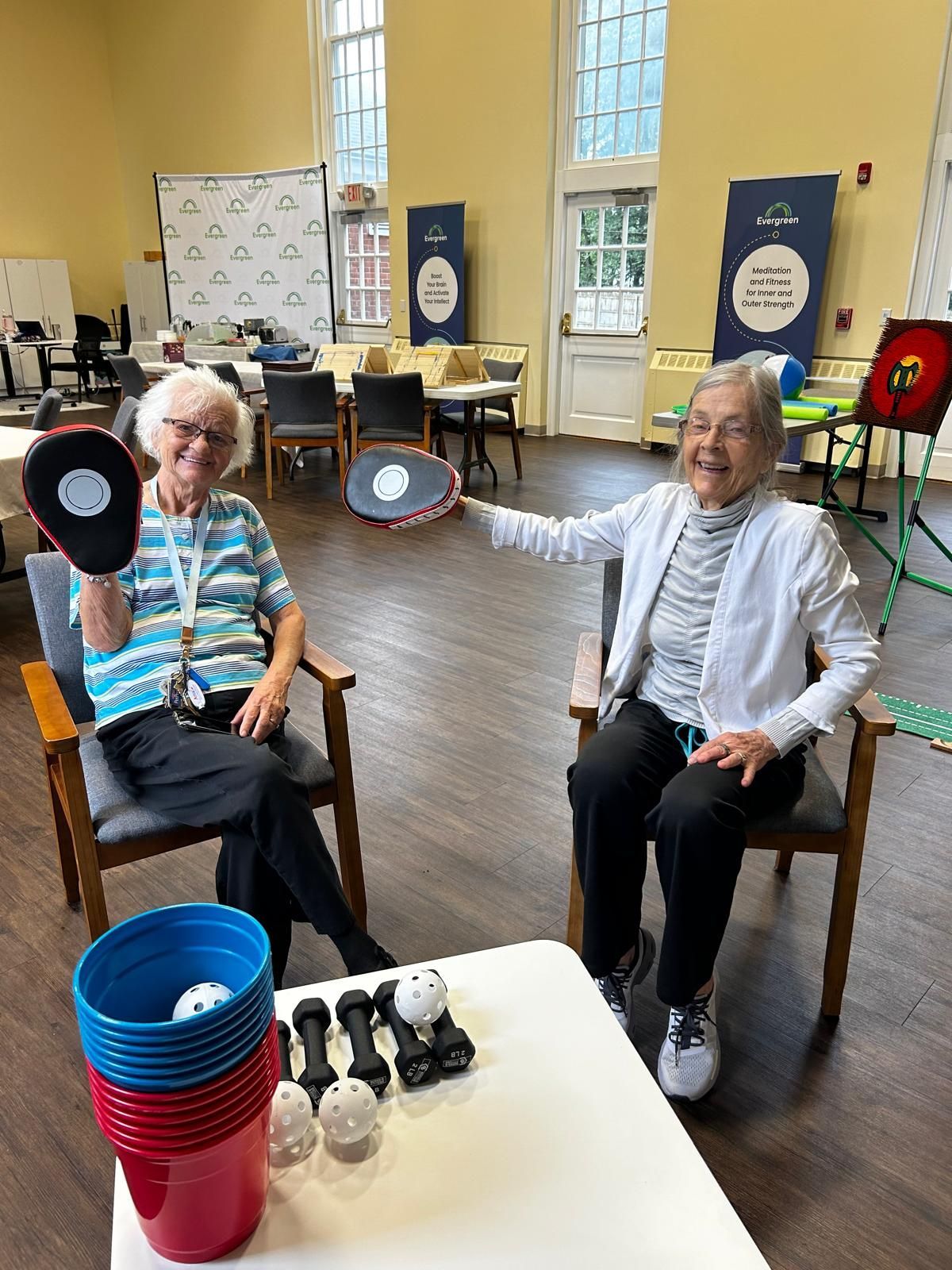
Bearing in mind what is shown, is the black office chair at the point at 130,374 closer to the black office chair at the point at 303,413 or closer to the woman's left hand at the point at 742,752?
the black office chair at the point at 303,413

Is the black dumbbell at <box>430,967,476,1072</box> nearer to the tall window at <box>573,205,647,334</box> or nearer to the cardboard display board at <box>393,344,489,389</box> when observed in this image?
the cardboard display board at <box>393,344,489,389</box>

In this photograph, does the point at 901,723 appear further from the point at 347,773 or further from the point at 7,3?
the point at 7,3

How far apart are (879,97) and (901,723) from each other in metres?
5.39

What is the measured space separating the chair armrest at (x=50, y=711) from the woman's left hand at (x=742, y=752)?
1.07m

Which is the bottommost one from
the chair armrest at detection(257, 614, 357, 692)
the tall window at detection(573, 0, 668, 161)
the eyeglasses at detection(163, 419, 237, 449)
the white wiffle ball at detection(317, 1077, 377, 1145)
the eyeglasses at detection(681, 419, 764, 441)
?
the white wiffle ball at detection(317, 1077, 377, 1145)

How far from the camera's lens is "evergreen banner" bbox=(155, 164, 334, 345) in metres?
10.5

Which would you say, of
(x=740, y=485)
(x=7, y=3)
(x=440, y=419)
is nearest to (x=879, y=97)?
(x=440, y=419)

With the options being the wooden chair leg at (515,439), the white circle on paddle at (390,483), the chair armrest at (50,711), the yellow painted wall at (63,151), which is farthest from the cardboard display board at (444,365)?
the yellow painted wall at (63,151)

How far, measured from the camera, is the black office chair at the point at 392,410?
576 centimetres

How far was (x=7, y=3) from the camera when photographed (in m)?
11.8

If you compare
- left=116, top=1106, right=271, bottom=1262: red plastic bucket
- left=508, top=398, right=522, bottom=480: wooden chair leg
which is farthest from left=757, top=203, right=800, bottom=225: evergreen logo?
left=116, top=1106, right=271, bottom=1262: red plastic bucket

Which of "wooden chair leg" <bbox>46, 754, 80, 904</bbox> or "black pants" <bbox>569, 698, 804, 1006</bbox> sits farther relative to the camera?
"wooden chair leg" <bbox>46, 754, 80, 904</bbox>

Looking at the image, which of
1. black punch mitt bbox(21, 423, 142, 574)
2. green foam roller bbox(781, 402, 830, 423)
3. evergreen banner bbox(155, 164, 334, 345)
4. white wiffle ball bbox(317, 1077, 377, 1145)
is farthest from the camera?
evergreen banner bbox(155, 164, 334, 345)

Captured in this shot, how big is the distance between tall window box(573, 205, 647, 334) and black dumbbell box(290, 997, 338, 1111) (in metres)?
7.95
